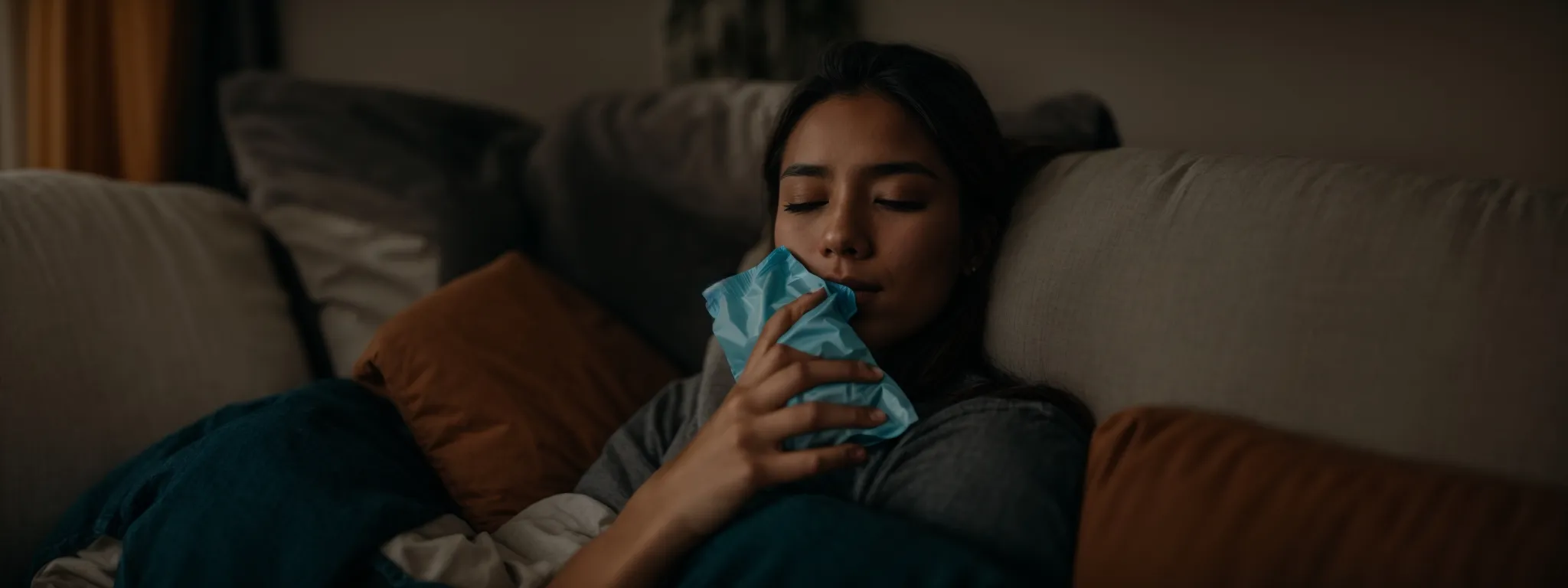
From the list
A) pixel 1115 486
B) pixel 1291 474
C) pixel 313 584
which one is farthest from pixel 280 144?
pixel 1291 474

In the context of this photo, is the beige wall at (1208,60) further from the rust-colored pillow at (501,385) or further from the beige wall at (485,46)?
the rust-colored pillow at (501,385)

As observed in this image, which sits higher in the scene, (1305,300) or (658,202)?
(1305,300)

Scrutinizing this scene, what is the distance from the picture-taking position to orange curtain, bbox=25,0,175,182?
5.79 ft

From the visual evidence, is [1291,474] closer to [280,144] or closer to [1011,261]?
[1011,261]

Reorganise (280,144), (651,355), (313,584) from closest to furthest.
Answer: (313,584)
(651,355)
(280,144)

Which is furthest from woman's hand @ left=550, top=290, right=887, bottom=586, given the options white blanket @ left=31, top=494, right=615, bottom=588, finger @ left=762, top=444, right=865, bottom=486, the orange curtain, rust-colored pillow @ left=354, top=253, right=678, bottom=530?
the orange curtain

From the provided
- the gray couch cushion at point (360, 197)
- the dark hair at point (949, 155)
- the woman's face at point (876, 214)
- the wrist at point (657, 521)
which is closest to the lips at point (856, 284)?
the woman's face at point (876, 214)

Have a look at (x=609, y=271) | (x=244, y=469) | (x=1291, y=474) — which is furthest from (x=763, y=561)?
(x=609, y=271)

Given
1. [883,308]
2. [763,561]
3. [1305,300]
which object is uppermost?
[1305,300]

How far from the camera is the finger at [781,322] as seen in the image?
0.93 metres

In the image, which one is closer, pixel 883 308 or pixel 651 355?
pixel 883 308

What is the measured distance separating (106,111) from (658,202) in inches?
45.3

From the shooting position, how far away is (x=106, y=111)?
1878 mm

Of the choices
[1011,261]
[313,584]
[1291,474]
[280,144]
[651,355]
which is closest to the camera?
[1291,474]
